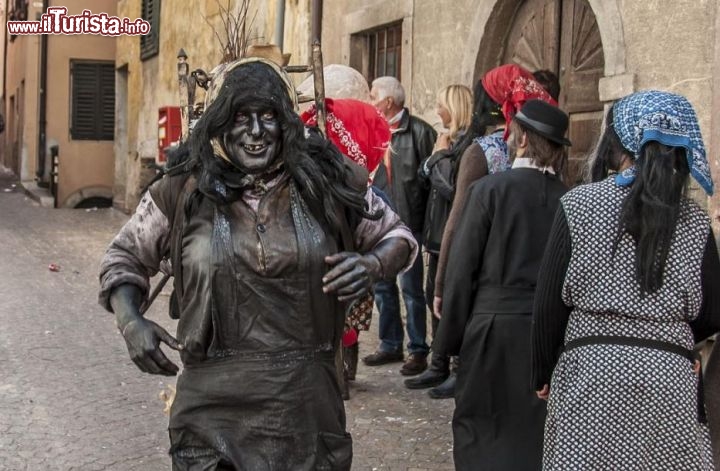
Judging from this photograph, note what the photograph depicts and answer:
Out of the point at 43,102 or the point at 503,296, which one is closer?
the point at 503,296

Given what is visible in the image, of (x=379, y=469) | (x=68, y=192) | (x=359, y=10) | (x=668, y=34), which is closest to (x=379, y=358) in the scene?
(x=379, y=469)

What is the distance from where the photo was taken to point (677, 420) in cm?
323

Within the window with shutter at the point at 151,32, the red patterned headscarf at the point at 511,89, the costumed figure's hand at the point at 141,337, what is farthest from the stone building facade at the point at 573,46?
the window with shutter at the point at 151,32

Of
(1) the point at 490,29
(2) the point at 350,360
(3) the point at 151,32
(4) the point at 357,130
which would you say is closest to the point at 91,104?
(3) the point at 151,32

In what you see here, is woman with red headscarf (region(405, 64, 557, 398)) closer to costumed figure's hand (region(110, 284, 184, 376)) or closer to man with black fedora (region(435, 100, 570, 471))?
man with black fedora (region(435, 100, 570, 471))

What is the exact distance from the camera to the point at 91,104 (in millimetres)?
22156

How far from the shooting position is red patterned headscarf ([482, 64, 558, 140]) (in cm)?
535

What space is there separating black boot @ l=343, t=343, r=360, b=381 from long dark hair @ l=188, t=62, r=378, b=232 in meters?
3.68

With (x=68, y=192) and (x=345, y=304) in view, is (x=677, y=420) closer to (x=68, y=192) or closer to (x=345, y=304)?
(x=345, y=304)

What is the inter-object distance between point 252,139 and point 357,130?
2553mm

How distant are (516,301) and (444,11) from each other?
5326mm

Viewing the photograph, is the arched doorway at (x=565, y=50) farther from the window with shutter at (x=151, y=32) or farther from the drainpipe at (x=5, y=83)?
the drainpipe at (x=5, y=83)

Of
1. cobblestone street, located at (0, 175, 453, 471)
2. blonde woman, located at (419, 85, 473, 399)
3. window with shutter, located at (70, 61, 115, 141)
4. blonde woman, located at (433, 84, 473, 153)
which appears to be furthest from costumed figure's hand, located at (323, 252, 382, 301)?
window with shutter, located at (70, 61, 115, 141)

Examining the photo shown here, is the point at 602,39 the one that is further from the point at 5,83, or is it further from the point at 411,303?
the point at 5,83
